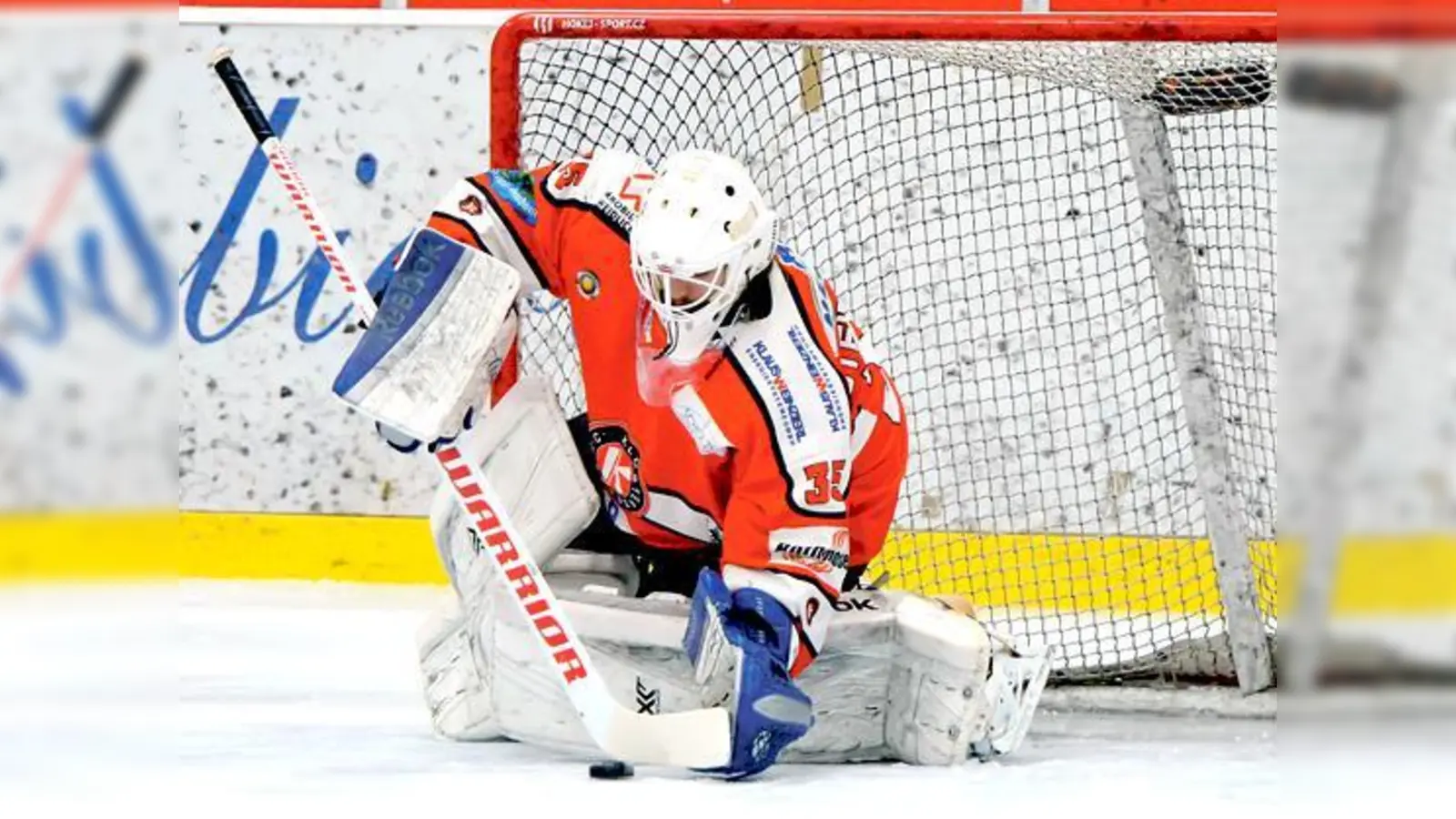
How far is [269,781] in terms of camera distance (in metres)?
2.62

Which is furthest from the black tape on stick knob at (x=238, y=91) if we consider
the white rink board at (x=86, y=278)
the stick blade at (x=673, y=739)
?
the white rink board at (x=86, y=278)

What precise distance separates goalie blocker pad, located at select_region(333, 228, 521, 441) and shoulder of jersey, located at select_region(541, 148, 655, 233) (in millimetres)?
146

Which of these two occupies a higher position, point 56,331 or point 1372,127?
point 1372,127

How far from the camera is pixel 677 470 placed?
286cm

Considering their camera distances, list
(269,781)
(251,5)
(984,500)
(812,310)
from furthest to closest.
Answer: (251,5)
(984,500)
(812,310)
(269,781)

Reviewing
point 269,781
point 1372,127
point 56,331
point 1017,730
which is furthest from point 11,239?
point 1017,730

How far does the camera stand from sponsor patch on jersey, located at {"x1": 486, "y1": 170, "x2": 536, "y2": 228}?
2.99 m

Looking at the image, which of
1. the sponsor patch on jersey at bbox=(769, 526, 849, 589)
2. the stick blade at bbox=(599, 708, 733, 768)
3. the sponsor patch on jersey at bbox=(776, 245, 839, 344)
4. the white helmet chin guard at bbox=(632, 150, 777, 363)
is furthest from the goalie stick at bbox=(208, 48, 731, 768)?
the sponsor patch on jersey at bbox=(776, 245, 839, 344)

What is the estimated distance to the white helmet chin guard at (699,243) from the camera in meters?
2.61

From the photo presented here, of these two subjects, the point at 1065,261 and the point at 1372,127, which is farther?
the point at 1065,261

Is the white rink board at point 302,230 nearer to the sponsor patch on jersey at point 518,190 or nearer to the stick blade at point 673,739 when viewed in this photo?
the sponsor patch on jersey at point 518,190

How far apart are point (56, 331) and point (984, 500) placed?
3398 millimetres

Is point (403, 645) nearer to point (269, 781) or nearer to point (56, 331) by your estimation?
point (269, 781)

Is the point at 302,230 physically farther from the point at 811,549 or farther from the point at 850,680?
the point at 811,549
